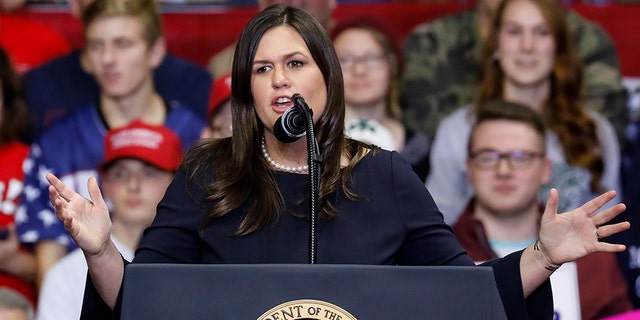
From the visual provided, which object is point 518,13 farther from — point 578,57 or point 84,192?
point 84,192

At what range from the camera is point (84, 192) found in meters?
4.51

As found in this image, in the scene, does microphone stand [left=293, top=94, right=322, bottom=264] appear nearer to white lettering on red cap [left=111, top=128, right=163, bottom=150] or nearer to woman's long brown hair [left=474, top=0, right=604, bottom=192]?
white lettering on red cap [left=111, top=128, right=163, bottom=150]

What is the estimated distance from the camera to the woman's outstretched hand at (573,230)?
7.79 ft

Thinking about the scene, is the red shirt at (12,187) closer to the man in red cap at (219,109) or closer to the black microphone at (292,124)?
Result: the man in red cap at (219,109)

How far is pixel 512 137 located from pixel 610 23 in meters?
1.33

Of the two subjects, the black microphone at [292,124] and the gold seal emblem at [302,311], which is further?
the black microphone at [292,124]

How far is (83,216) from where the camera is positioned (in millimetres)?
2363

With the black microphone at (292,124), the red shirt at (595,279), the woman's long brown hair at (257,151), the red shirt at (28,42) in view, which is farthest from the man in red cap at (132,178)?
the black microphone at (292,124)

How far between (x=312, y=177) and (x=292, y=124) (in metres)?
0.11

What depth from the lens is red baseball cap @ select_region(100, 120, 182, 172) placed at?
430 centimetres

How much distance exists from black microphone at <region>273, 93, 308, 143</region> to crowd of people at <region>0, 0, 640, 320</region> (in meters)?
0.21

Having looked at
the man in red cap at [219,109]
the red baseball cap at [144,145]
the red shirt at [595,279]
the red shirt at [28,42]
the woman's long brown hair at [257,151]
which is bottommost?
the red shirt at [595,279]

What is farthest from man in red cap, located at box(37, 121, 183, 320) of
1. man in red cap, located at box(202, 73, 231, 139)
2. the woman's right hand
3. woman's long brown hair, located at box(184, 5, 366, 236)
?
the woman's right hand

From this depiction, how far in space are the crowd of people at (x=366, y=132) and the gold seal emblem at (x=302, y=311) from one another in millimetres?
543
